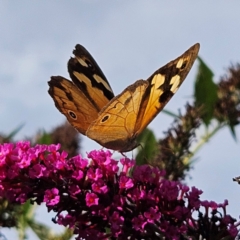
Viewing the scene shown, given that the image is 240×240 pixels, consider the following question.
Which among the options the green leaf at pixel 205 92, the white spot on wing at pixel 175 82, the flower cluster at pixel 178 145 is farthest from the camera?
the green leaf at pixel 205 92

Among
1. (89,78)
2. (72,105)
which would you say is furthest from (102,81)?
(72,105)

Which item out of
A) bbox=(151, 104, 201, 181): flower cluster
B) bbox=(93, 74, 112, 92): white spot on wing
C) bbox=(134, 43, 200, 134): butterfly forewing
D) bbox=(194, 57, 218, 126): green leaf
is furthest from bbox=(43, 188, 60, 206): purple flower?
bbox=(194, 57, 218, 126): green leaf

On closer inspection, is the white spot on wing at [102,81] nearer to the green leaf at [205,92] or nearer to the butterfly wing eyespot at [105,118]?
the butterfly wing eyespot at [105,118]

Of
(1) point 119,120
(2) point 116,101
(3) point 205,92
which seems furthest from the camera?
(3) point 205,92

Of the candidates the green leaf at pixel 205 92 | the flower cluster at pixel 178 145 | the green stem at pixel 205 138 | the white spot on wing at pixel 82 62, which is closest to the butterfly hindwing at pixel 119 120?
the white spot on wing at pixel 82 62

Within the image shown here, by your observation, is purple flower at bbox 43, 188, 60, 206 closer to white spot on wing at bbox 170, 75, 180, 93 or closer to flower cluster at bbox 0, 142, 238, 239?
flower cluster at bbox 0, 142, 238, 239

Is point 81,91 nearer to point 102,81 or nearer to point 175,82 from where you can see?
point 102,81

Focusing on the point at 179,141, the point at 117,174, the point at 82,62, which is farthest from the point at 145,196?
the point at 179,141
